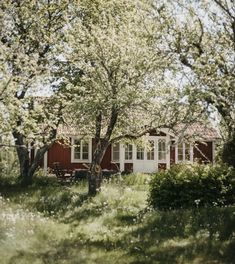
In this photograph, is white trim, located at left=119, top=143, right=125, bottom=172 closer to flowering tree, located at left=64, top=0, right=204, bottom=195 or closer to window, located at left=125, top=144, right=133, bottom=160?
window, located at left=125, top=144, right=133, bottom=160

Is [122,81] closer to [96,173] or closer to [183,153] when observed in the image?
[96,173]

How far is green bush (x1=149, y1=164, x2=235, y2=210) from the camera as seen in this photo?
2009cm

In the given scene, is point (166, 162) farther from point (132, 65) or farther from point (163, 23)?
point (163, 23)

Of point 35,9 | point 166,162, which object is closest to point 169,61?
point 35,9

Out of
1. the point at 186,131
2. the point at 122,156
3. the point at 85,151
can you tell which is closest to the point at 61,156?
the point at 85,151

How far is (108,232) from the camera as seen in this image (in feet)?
53.9

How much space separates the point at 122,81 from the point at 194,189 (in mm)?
6639

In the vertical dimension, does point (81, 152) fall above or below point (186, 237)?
above

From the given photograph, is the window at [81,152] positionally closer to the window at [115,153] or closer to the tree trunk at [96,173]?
the window at [115,153]

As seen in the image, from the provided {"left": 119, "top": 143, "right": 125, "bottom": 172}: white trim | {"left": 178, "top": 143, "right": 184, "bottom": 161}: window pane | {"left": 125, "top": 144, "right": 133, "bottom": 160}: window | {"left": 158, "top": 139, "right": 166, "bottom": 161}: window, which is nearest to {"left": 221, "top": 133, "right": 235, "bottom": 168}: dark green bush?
{"left": 119, "top": 143, "right": 125, "bottom": 172}: white trim

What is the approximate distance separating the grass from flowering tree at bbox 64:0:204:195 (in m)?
3.27

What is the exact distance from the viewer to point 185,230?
52.3ft

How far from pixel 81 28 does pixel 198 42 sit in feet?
30.2

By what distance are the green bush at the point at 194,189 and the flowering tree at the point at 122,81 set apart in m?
3.04
